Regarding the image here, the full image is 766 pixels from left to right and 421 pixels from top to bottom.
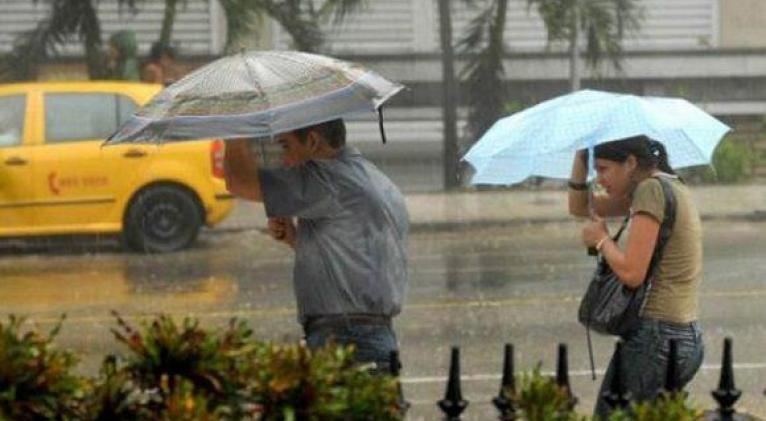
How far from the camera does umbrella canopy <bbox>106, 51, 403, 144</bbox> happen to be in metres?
5.54

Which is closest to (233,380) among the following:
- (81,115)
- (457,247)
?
(81,115)

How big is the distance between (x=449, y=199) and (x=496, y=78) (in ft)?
5.95

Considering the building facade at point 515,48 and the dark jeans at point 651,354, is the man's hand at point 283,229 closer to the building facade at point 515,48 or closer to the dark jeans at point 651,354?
the dark jeans at point 651,354

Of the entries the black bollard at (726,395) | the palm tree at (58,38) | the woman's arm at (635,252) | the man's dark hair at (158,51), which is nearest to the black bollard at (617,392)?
the black bollard at (726,395)

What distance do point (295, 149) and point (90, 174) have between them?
11381 mm

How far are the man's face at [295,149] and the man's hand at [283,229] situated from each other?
23cm

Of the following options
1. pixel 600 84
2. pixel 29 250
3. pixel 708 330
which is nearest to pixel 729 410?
pixel 708 330

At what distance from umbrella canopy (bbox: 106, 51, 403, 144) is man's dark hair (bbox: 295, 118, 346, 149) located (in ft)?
0.50

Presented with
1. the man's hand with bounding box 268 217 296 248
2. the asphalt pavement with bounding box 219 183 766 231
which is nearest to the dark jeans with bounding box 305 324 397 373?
the man's hand with bounding box 268 217 296 248

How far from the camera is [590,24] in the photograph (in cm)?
2142

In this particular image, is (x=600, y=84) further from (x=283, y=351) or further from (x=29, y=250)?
(x=283, y=351)

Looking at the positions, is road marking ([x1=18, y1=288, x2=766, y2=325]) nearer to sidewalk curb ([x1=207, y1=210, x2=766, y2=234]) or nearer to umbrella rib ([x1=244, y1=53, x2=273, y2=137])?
sidewalk curb ([x1=207, y1=210, x2=766, y2=234])

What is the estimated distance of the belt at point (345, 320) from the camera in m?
5.68

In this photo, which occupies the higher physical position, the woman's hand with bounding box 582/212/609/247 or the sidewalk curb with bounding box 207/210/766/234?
the woman's hand with bounding box 582/212/609/247
